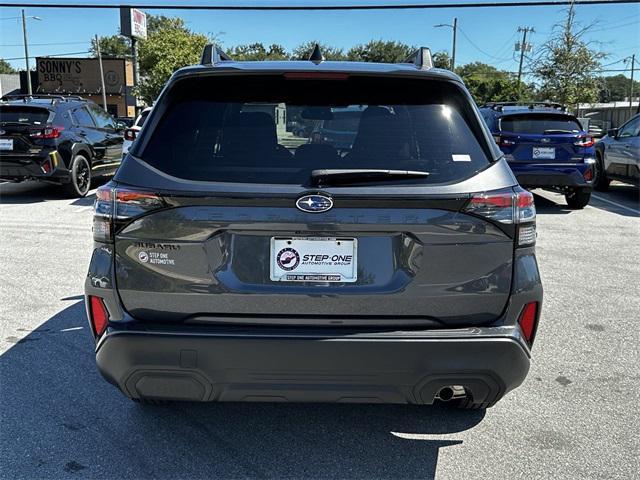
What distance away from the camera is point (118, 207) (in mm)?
2461

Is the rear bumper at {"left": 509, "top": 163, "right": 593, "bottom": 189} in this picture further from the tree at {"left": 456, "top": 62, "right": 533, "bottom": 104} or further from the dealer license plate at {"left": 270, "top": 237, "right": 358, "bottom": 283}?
the tree at {"left": 456, "top": 62, "right": 533, "bottom": 104}

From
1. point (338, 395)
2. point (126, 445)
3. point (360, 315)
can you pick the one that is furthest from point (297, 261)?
point (126, 445)

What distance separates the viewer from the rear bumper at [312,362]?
237 cm

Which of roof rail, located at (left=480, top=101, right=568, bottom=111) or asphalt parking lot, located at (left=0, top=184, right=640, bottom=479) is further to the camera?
roof rail, located at (left=480, top=101, right=568, bottom=111)

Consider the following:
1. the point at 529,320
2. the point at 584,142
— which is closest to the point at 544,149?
the point at 584,142

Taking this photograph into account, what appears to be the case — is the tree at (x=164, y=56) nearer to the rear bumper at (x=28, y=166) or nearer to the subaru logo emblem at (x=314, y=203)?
the rear bumper at (x=28, y=166)

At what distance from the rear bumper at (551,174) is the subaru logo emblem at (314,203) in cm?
789

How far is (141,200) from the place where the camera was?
2430 mm

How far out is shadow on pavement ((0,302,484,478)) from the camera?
2.77 m

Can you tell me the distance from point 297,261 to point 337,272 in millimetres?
167

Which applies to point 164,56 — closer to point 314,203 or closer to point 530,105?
point 530,105

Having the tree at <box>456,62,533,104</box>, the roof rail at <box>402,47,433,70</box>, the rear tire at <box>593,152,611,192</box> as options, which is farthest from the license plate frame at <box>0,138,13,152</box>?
the tree at <box>456,62,533,104</box>

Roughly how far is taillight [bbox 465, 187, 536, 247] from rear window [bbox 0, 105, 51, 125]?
9716 millimetres

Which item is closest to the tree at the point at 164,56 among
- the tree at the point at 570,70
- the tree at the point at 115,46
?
the tree at the point at 570,70
